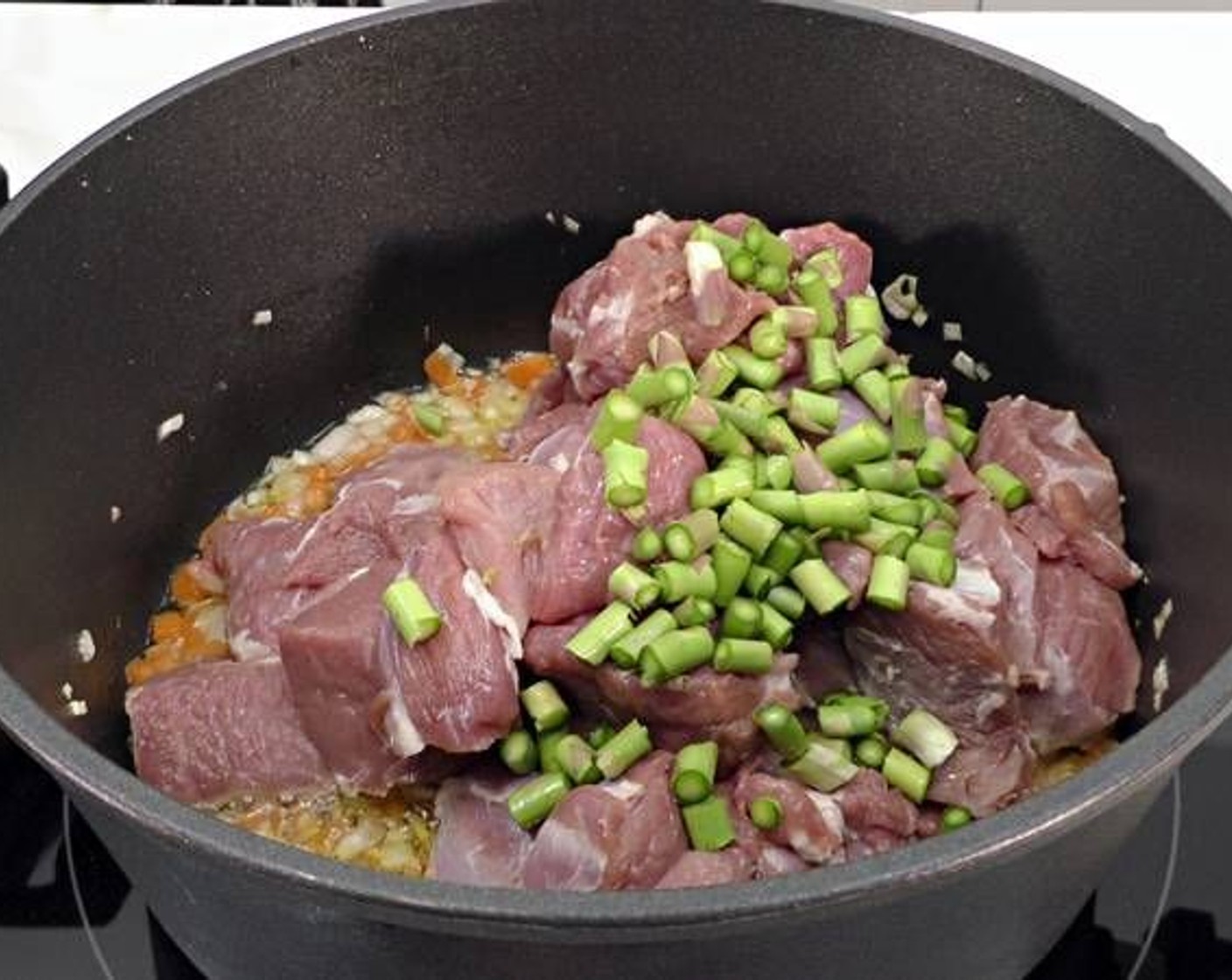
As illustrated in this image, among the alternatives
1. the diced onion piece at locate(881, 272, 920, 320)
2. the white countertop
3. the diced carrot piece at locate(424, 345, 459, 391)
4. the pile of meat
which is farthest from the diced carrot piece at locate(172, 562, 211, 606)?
the diced onion piece at locate(881, 272, 920, 320)

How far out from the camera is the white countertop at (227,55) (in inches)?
98.3

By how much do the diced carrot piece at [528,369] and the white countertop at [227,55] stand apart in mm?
759

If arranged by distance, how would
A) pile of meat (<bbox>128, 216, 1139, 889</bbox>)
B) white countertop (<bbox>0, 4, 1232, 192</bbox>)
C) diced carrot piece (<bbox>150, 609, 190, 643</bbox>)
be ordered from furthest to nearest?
white countertop (<bbox>0, 4, 1232, 192</bbox>), diced carrot piece (<bbox>150, 609, 190, 643</bbox>), pile of meat (<bbox>128, 216, 1139, 889</bbox>)

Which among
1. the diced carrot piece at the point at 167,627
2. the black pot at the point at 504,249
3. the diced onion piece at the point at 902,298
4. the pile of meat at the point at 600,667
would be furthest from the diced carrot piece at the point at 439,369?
the diced onion piece at the point at 902,298

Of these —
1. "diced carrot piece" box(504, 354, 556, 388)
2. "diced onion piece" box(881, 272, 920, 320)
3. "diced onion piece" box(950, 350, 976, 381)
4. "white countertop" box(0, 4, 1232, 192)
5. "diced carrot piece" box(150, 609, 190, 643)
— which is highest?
"white countertop" box(0, 4, 1232, 192)

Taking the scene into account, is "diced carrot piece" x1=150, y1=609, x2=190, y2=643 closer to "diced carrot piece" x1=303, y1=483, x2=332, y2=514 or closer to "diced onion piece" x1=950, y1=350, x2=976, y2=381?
→ "diced carrot piece" x1=303, y1=483, x2=332, y2=514

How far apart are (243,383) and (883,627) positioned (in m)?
0.98

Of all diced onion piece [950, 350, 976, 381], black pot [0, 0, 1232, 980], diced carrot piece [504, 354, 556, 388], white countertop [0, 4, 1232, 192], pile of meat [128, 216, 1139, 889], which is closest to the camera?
pile of meat [128, 216, 1139, 889]

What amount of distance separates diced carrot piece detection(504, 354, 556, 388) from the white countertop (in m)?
0.76

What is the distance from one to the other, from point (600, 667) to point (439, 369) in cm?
82

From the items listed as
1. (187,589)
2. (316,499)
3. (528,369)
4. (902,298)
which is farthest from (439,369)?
(902,298)

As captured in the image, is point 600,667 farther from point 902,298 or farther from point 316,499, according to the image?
point 902,298

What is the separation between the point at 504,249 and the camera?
2.23 meters

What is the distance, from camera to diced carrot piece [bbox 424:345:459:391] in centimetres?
229
